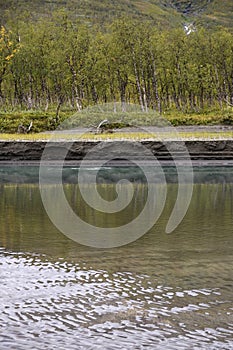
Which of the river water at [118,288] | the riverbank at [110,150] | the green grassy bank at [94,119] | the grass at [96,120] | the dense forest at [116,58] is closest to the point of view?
the river water at [118,288]

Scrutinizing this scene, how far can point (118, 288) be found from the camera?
33.6 ft

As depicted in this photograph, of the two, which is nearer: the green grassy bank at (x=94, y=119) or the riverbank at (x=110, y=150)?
the riverbank at (x=110, y=150)

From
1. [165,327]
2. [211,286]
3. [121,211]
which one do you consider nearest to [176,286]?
[211,286]

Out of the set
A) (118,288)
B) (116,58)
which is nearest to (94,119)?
(116,58)

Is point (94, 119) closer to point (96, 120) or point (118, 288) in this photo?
point (96, 120)

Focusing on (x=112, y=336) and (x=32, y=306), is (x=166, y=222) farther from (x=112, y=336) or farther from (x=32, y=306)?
(x=112, y=336)

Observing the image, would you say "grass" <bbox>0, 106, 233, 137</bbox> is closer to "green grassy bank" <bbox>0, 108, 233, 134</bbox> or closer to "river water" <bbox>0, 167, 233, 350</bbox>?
"green grassy bank" <bbox>0, 108, 233, 134</bbox>

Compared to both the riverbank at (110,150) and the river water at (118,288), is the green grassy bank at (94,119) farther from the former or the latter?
the river water at (118,288)

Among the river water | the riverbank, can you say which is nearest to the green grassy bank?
the riverbank

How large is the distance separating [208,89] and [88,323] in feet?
211

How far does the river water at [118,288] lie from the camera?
796cm

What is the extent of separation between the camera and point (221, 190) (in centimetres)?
2545

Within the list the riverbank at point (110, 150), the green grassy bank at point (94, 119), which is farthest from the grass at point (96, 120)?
the riverbank at point (110, 150)

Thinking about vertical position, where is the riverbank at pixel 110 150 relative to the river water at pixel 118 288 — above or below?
above
